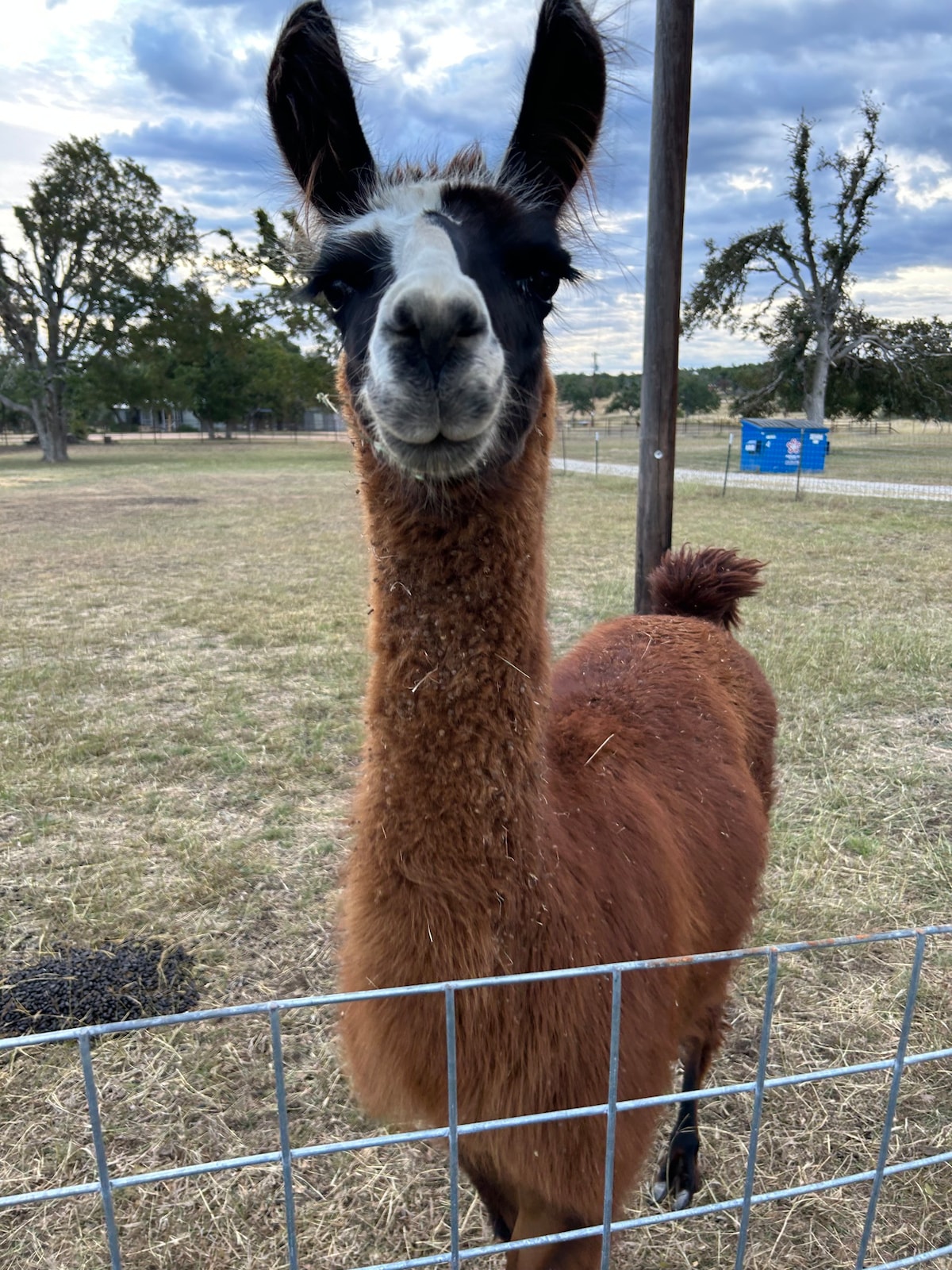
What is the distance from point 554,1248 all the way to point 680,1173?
2.90 ft

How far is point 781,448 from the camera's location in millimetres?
23859

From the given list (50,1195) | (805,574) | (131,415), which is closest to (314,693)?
(50,1195)

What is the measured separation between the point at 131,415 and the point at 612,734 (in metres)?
70.5

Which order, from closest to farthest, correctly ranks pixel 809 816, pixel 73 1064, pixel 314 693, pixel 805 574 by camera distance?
pixel 73 1064, pixel 809 816, pixel 314 693, pixel 805 574

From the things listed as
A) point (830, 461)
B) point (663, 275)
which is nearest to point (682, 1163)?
point (663, 275)

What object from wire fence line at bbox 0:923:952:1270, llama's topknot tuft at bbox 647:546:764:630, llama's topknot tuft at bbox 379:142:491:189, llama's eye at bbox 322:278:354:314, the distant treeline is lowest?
wire fence line at bbox 0:923:952:1270

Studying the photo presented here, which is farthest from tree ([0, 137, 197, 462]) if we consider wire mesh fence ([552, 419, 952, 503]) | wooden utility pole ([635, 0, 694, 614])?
wooden utility pole ([635, 0, 694, 614])

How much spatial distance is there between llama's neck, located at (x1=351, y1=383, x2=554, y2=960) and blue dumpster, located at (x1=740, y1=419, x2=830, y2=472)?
2378cm

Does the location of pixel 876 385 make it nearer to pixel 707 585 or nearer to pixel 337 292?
pixel 707 585

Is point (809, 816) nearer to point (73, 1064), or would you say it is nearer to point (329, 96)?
point (73, 1064)

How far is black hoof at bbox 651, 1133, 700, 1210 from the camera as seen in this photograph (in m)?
2.28

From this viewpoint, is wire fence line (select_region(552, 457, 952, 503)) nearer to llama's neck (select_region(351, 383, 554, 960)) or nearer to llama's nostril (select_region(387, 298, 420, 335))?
llama's neck (select_region(351, 383, 554, 960))

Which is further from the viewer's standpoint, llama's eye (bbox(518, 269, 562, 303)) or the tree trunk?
the tree trunk

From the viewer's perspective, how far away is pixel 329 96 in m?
1.75
